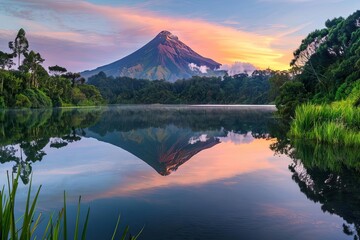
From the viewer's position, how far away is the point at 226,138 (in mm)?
18766

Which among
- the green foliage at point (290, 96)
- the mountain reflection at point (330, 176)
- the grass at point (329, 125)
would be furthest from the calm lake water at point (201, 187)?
the green foliage at point (290, 96)

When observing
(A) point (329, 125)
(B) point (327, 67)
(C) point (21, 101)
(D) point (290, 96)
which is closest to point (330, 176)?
(A) point (329, 125)

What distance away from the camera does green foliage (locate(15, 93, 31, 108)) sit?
176 ft

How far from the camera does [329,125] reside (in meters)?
14.0

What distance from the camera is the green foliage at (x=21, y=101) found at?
176ft

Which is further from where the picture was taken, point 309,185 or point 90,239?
point 309,185

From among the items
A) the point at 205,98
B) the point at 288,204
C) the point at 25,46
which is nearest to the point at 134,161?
the point at 288,204

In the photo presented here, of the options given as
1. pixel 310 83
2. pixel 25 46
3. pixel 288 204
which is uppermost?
pixel 25 46

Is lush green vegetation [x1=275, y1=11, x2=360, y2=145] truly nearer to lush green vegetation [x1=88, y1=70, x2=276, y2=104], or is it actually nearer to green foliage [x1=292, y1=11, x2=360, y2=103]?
green foliage [x1=292, y1=11, x2=360, y2=103]

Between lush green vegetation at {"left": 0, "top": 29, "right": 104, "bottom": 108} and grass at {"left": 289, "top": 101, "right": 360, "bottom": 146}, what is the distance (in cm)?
4484

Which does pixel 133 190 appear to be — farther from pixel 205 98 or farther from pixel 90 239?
pixel 205 98

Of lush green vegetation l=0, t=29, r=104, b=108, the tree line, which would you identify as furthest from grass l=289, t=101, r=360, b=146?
lush green vegetation l=0, t=29, r=104, b=108

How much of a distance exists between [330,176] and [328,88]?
76.4ft

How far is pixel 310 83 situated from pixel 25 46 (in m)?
46.4
